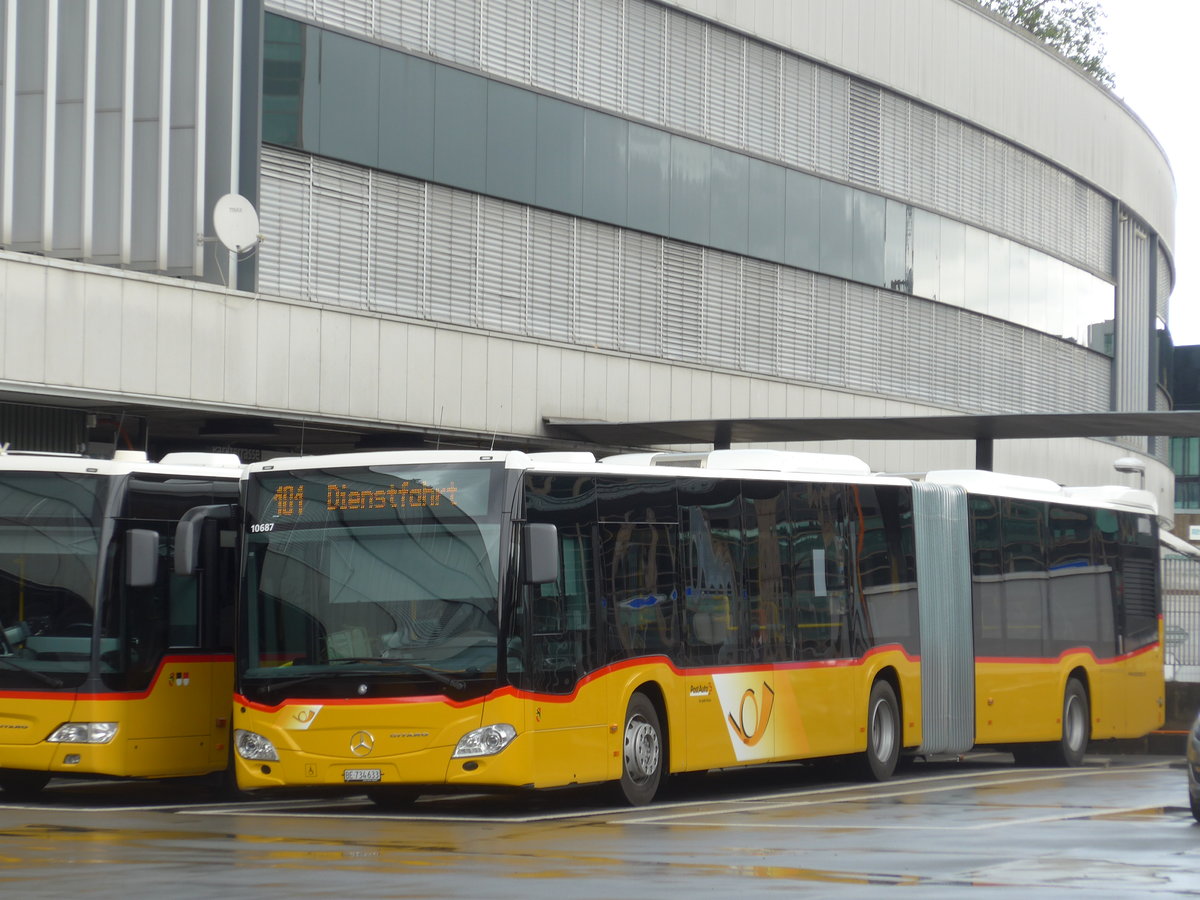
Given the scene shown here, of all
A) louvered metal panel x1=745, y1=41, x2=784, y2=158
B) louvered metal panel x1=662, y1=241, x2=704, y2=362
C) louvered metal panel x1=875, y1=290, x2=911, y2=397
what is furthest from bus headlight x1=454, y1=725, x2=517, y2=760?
louvered metal panel x1=875, y1=290, x2=911, y2=397

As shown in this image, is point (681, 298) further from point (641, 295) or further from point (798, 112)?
point (798, 112)

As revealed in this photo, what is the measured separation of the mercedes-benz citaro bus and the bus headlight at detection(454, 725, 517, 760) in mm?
2658

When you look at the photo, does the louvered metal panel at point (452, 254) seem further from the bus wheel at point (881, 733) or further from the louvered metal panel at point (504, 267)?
the bus wheel at point (881, 733)

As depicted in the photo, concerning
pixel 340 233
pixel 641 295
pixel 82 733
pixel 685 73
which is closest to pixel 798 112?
pixel 685 73

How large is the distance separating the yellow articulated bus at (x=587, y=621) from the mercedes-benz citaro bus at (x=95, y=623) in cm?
120

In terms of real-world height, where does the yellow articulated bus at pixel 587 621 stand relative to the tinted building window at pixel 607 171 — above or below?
below

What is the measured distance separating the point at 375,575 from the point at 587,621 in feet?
5.56

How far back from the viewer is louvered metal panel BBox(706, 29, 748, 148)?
108 feet

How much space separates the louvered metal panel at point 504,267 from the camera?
28.9m

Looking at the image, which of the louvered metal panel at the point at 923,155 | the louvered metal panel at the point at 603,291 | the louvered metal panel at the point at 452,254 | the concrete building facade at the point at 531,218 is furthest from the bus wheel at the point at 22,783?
the louvered metal panel at the point at 923,155

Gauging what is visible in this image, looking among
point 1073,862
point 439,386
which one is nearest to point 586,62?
point 439,386

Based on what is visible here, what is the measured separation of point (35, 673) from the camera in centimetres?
1579

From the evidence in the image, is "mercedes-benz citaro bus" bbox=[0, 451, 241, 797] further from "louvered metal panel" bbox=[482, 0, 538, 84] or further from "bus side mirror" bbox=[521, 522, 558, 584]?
"louvered metal panel" bbox=[482, 0, 538, 84]

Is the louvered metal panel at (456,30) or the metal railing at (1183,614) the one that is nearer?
the louvered metal panel at (456,30)
